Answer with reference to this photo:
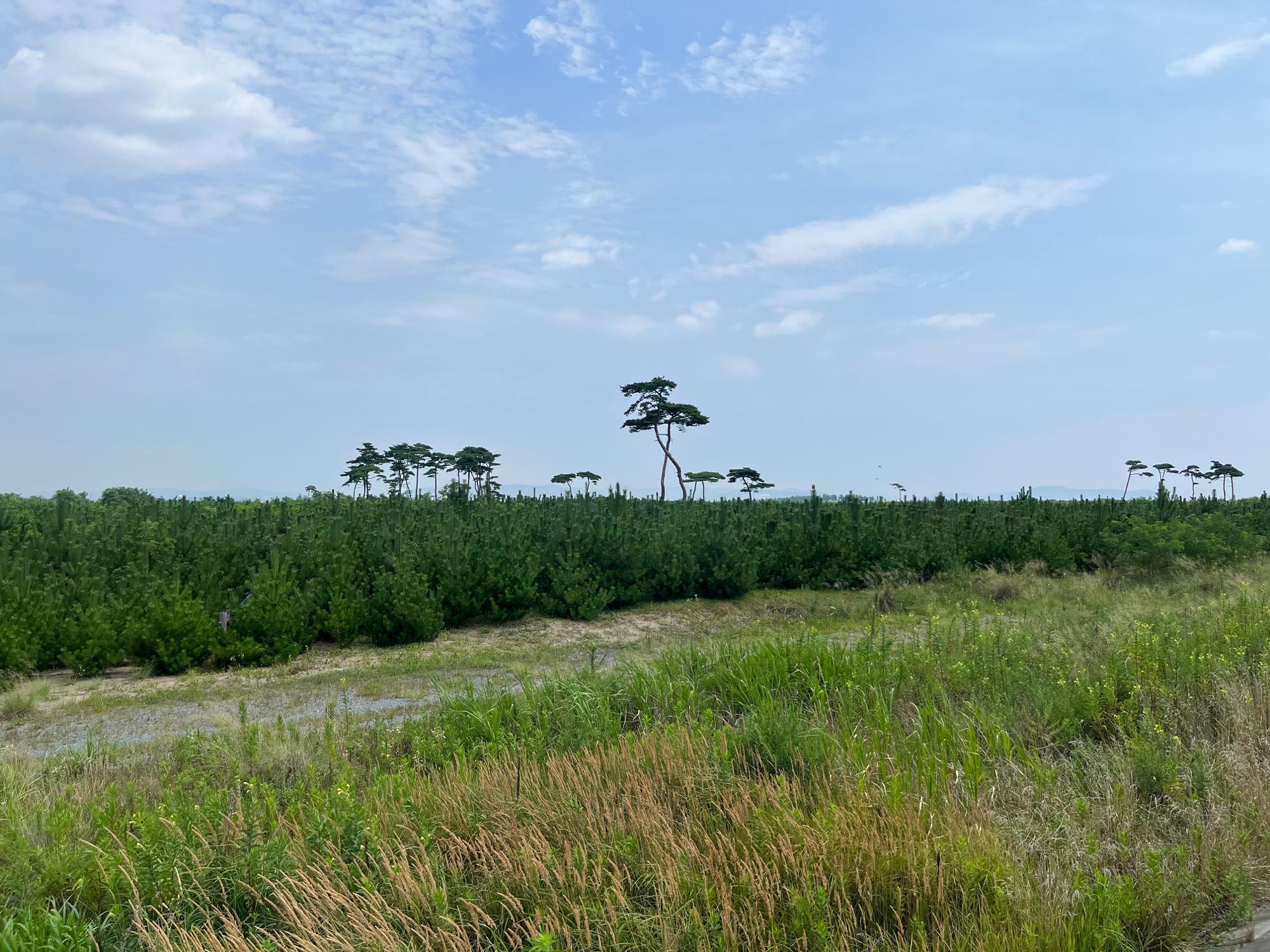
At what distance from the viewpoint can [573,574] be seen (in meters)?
13.5

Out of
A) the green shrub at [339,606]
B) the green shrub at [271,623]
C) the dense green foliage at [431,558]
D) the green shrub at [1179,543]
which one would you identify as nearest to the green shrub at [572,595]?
the dense green foliage at [431,558]

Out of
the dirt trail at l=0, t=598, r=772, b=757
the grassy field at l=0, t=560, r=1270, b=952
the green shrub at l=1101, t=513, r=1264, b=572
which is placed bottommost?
the dirt trail at l=0, t=598, r=772, b=757

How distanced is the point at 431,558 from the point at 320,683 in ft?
12.1

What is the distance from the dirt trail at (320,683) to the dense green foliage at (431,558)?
1.47 feet

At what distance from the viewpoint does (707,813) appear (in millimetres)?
3779

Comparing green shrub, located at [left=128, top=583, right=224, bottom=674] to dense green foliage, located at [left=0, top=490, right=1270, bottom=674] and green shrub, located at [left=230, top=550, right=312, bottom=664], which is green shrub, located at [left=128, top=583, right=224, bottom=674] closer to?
dense green foliage, located at [left=0, top=490, right=1270, bottom=674]

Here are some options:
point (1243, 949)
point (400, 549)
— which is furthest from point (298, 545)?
point (1243, 949)

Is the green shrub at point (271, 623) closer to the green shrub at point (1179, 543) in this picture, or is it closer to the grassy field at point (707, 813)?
the grassy field at point (707, 813)

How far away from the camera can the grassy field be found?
310 centimetres

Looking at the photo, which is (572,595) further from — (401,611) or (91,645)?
(91,645)

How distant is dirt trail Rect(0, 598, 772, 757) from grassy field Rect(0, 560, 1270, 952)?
0.52 metres

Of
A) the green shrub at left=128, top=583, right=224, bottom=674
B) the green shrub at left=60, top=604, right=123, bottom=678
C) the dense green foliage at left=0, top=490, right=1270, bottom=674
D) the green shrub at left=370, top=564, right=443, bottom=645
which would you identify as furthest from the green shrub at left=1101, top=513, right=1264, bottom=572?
the green shrub at left=60, top=604, right=123, bottom=678

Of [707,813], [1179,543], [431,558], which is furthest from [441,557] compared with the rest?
[1179,543]

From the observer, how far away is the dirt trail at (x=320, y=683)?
753 centimetres
